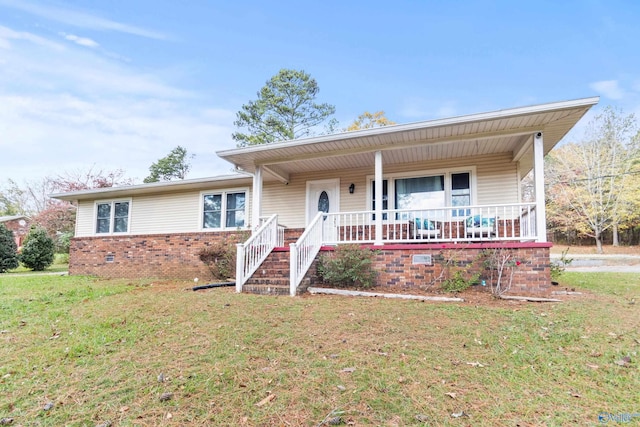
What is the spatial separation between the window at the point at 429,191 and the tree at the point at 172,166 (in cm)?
2592

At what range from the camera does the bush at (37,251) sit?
15.0 metres

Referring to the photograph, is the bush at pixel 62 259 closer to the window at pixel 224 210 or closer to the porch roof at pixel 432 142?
the window at pixel 224 210

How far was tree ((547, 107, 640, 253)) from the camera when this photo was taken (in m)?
20.7

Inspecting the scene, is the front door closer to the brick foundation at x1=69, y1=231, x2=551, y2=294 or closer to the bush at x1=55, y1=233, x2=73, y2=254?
the brick foundation at x1=69, y1=231, x2=551, y2=294

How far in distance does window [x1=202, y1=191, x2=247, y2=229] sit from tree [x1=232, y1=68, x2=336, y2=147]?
12240 mm

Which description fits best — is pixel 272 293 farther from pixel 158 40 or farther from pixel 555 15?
pixel 555 15

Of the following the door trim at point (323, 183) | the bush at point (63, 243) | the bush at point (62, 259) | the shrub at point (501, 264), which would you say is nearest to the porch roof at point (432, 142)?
the door trim at point (323, 183)

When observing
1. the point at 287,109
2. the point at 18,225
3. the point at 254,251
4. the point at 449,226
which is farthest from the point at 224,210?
the point at 18,225

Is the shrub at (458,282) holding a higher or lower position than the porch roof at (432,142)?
lower

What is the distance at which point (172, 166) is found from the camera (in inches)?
1210

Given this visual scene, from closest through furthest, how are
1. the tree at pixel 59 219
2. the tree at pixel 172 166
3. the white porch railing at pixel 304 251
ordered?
the white porch railing at pixel 304 251, the tree at pixel 59 219, the tree at pixel 172 166

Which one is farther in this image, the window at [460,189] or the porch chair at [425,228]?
the window at [460,189]

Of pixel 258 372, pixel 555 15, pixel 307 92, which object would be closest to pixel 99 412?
pixel 258 372

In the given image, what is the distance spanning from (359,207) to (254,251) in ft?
12.4
